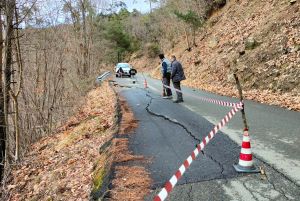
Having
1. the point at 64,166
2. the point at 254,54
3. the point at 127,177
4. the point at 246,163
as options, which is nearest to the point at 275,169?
the point at 246,163

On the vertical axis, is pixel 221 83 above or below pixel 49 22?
below

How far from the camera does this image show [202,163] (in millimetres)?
6707

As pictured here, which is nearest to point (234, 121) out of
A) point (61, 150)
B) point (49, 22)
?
point (61, 150)

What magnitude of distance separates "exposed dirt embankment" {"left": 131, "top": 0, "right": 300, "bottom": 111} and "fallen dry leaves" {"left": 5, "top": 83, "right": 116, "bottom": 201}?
668 centimetres

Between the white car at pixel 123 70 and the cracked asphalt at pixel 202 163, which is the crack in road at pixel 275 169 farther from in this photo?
the white car at pixel 123 70

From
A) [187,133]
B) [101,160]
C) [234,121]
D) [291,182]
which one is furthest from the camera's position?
[234,121]

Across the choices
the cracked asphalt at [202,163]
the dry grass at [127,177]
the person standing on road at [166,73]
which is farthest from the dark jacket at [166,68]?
the dry grass at [127,177]

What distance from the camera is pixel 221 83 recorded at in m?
20.5

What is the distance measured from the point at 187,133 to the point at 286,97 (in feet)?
20.0

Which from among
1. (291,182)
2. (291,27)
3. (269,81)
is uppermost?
(291,27)

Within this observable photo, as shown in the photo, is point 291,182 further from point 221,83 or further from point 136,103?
point 221,83

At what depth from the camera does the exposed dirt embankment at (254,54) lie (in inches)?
592

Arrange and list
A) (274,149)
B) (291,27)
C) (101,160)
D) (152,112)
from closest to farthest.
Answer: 1. (274,149)
2. (101,160)
3. (152,112)
4. (291,27)

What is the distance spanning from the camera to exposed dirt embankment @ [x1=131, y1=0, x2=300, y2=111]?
15.0 m
